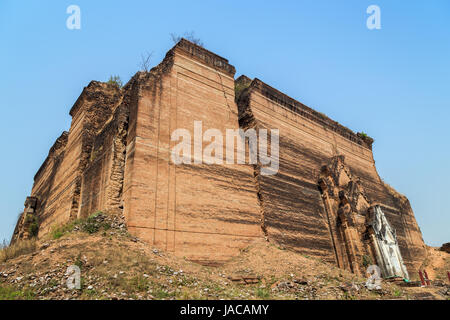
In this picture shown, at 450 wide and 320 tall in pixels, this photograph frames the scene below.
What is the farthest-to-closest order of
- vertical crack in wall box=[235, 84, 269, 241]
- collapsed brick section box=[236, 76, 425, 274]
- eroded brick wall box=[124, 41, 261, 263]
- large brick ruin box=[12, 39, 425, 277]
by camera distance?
collapsed brick section box=[236, 76, 425, 274] → vertical crack in wall box=[235, 84, 269, 241] → large brick ruin box=[12, 39, 425, 277] → eroded brick wall box=[124, 41, 261, 263]

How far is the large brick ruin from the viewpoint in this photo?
34.3 ft

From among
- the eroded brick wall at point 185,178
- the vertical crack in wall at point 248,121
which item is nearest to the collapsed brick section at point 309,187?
the vertical crack in wall at point 248,121

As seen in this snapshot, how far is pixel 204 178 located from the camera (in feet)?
38.1

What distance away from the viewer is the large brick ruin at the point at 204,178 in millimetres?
10453

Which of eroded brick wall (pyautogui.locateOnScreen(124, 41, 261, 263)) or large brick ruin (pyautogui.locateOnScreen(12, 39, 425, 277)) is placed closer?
eroded brick wall (pyautogui.locateOnScreen(124, 41, 261, 263))

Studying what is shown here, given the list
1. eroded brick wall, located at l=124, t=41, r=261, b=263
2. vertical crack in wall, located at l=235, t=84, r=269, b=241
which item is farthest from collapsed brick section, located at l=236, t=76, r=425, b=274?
eroded brick wall, located at l=124, t=41, r=261, b=263

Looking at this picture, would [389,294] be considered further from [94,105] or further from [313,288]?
[94,105]

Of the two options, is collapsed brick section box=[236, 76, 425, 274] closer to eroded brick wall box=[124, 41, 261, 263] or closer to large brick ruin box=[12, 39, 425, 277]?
large brick ruin box=[12, 39, 425, 277]

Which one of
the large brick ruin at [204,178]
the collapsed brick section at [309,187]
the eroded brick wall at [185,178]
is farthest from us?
the collapsed brick section at [309,187]

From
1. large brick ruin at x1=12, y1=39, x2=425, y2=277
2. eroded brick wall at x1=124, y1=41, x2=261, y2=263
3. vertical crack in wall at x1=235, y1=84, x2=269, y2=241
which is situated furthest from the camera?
vertical crack in wall at x1=235, y1=84, x2=269, y2=241

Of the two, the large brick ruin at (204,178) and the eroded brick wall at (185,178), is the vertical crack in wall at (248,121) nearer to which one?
the large brick ruin at (204,178)

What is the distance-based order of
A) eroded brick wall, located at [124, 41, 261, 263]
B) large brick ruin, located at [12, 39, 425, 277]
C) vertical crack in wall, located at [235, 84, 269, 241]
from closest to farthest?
1. eroded brick wall, located at [124, 41, 261, 263]
2. large brick ruin, located at [12, 39, 425, 277]
3. vertical crack in wall, located at [235, 84, 269, 241]

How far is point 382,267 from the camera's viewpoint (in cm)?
1691

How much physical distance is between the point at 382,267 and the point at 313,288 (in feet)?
32.2
